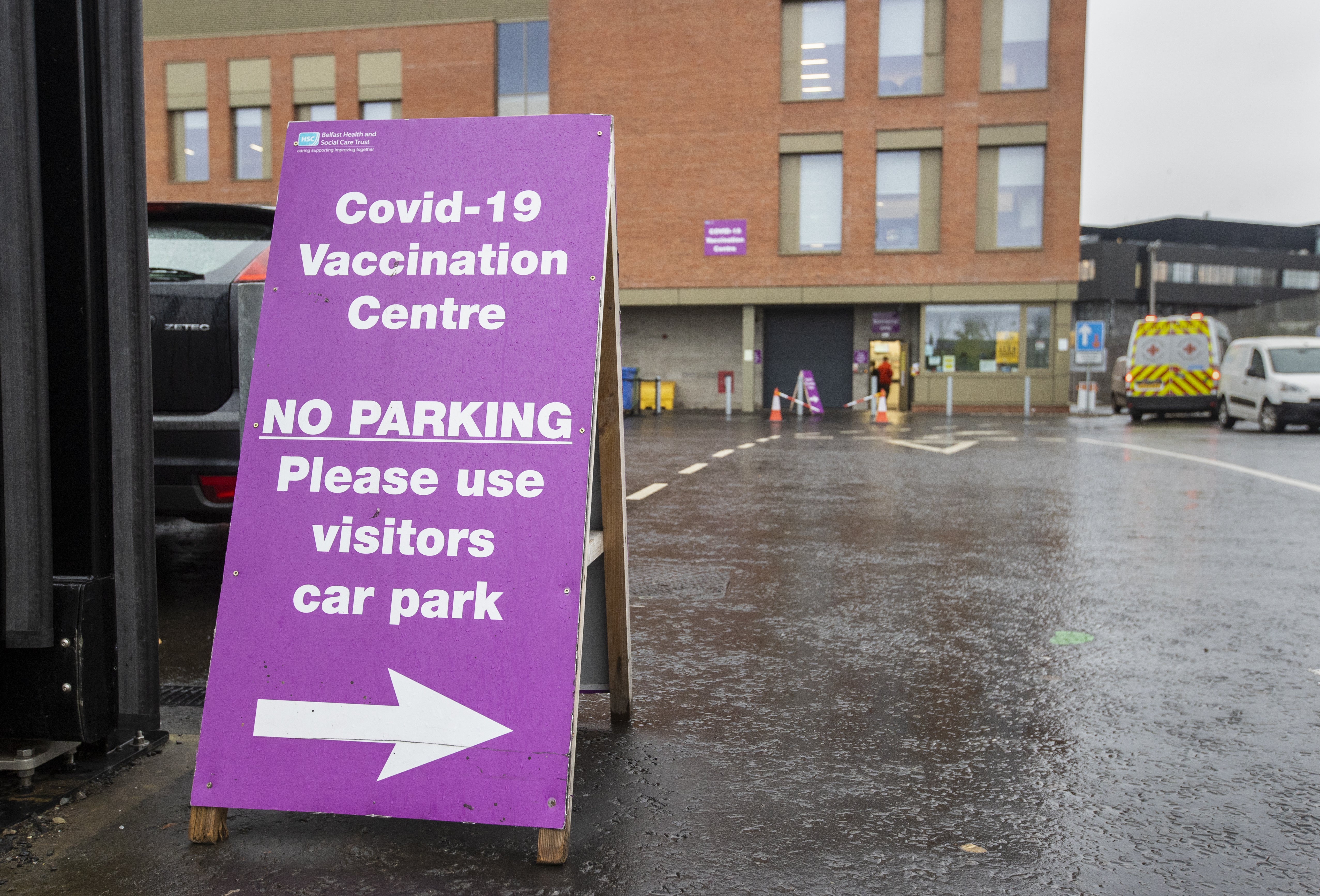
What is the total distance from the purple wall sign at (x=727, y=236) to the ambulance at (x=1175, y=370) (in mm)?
11819

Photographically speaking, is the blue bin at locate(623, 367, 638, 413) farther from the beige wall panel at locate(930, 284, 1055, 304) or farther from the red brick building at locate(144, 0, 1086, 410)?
the beige wall panel at locate(930, 284, 1055, 304)

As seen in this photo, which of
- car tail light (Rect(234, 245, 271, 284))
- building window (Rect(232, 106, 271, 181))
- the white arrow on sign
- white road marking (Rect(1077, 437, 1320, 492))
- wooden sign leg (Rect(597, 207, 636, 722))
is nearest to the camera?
the white arrow on sign

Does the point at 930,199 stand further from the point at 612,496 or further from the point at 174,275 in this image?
the point at 612,496

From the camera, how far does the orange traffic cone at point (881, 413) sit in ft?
78.2

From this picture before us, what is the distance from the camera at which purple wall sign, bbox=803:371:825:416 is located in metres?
29.7

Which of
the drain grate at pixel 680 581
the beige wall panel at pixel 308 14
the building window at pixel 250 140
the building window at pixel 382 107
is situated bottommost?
the drain grate at pixel 680 581

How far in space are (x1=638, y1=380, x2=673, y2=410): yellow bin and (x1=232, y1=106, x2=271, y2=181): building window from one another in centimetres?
1569

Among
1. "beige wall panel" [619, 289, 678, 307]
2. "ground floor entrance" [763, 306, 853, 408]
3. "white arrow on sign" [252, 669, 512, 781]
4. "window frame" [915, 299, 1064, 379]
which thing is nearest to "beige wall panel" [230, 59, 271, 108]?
"beige wall panel" [619, 289, 678, 307]

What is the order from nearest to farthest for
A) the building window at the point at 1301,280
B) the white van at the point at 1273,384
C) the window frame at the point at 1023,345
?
the white van at the point at 1273,384 < the window frame at the point at 1023,345 < the building window at the point at 1301,280

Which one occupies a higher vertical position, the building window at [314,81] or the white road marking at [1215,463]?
the building window at [314,81]

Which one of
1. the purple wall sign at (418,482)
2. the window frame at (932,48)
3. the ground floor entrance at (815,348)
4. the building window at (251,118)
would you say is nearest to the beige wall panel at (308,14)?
the building window at (251,118)

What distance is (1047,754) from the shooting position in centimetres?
316

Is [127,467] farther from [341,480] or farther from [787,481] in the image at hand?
[787,481]

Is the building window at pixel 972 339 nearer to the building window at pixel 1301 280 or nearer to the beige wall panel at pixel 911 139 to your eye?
the beige wall panel at pixel 911 139
